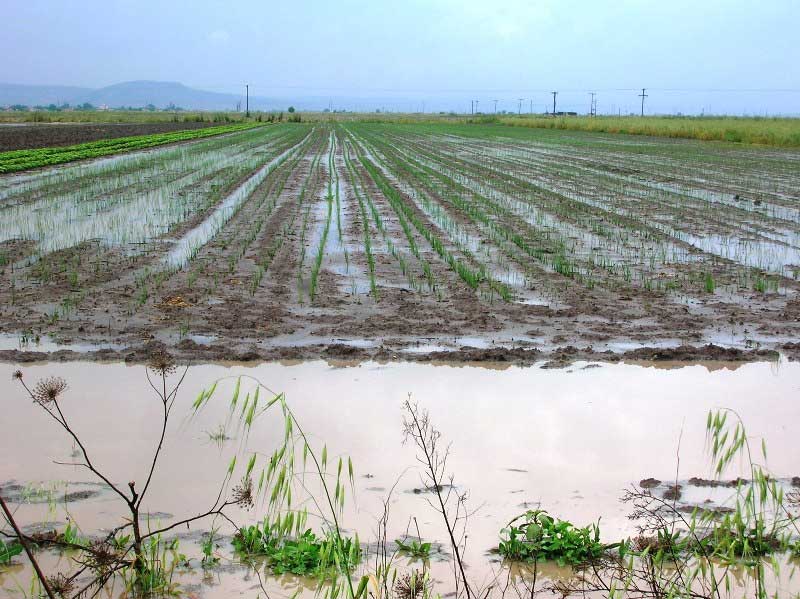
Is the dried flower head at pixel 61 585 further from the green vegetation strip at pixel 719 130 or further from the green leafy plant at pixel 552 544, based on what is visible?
the green vegetation strip at pixel 719 130

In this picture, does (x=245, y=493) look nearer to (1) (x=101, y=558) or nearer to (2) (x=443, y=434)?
(1) (x=101, y=558)

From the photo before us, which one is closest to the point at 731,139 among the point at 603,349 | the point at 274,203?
the point at 274,203

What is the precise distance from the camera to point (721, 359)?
691 cm

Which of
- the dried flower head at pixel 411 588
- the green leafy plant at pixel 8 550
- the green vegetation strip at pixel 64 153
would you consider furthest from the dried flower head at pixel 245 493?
the green vegetation strip at pixel 64 153

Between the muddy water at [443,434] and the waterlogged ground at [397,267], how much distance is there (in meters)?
0.48

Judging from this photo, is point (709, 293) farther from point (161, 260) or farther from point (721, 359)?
point (161, 260)

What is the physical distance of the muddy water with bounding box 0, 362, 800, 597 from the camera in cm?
427

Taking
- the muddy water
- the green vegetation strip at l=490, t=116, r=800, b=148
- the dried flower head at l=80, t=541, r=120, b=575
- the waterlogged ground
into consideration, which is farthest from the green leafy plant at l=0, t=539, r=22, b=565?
the green vegetation strip at l=490, t=116, r=800, b=148

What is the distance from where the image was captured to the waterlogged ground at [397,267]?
741 cm

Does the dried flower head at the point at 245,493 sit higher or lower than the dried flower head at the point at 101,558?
higher

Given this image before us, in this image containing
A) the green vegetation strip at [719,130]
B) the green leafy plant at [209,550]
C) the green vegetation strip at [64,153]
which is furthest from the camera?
the green vegetation strip at [719,130]

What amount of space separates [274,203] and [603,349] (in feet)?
32.5

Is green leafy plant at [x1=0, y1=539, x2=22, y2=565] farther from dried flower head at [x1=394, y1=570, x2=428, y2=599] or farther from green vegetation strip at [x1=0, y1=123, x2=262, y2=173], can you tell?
green vegetation strip at [x1=0, y1=123, x2=262, y2=173]

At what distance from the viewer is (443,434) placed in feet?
17.5
